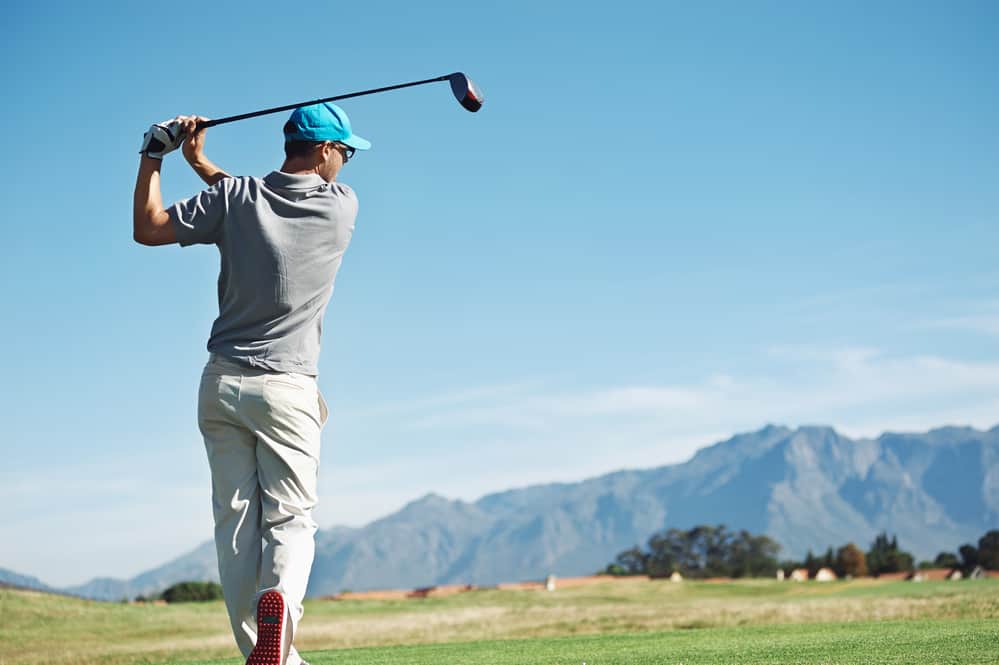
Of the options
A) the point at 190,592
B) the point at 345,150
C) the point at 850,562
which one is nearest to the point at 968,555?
the point at 850,562

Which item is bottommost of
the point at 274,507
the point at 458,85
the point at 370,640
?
the point at 370,640

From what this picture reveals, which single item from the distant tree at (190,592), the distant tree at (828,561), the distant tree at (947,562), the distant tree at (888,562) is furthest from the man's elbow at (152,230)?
the distant tree at (828,561)

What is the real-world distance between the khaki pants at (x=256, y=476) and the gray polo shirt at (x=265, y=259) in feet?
0.34

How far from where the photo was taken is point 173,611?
33312 mm

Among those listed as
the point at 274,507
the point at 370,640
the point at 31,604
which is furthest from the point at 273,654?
the point at 31,604

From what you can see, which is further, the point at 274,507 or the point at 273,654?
the point at 274,507

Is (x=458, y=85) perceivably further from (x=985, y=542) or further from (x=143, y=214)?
(x=985, y=542)

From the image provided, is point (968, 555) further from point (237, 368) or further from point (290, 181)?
point (237, 368)

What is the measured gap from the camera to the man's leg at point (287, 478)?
459 cm

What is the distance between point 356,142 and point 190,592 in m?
52.5

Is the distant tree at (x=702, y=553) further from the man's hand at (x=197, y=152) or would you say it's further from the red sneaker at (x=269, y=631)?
the red sneaker at (x=269, y=631)

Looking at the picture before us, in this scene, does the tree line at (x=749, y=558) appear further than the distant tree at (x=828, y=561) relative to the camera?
No

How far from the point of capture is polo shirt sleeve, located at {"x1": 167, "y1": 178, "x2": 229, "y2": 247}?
4.63m

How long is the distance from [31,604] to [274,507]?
86.1 ft
